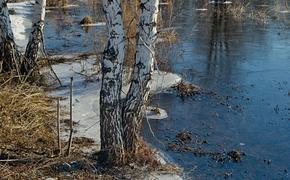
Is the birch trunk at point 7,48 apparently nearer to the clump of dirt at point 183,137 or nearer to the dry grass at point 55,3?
the clump of dirt at point 183,137

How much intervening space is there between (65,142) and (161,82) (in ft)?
14.6

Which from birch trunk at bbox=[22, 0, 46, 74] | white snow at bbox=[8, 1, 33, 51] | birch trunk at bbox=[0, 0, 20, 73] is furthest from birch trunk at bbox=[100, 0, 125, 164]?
white snow at bbox=[8, 1, 33, 51]

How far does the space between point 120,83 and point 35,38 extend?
173 inches

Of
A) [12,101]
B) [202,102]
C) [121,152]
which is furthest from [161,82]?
[121,152]

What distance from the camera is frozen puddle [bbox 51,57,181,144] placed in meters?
7.89

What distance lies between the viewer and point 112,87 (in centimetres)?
599

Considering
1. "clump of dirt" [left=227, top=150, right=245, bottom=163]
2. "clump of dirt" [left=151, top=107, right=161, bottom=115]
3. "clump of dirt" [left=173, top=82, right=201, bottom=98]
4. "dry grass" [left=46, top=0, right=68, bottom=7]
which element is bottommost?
"clump of dirt" [left=227, top=150, right=245, bottom=163]

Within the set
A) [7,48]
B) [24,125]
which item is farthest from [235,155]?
[7,48]

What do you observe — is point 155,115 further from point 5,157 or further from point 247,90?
point 5,157

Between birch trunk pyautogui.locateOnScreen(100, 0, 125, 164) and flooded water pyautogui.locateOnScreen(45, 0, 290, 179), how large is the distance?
3.73ft

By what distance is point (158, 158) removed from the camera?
6.82 metres

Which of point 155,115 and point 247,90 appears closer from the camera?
point 155,115

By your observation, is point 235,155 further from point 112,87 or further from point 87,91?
point 87,91

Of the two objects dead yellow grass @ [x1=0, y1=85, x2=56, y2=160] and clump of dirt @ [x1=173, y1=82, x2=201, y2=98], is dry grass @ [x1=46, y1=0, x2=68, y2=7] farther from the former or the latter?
dead yellow grass @ [x1=0, y1=85, x2=56, y2=160]
